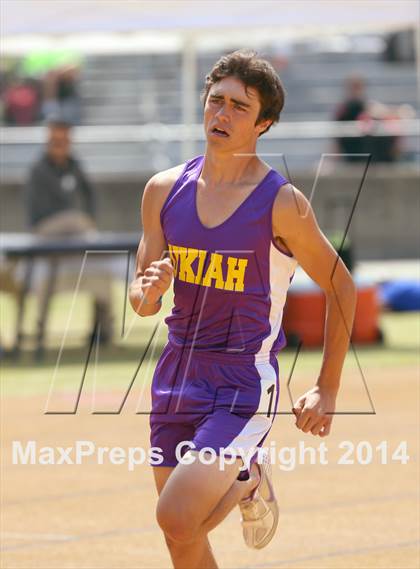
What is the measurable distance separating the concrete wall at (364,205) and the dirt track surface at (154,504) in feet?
37.0

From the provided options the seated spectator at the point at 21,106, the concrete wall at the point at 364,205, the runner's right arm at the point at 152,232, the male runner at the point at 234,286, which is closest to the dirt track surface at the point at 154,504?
the male runner at the point at 234,286

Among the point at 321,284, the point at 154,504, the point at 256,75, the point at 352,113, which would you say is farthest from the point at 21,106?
the point at 321,284

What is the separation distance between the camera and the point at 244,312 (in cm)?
493

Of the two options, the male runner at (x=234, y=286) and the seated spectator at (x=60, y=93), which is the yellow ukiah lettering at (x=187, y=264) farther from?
the seated spectator at (x=60, y=93)

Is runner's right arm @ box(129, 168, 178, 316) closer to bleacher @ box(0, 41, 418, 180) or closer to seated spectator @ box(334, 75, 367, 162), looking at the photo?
seated spectator @ box(334, 75, 367, 162)

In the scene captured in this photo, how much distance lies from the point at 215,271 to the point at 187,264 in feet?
0.41

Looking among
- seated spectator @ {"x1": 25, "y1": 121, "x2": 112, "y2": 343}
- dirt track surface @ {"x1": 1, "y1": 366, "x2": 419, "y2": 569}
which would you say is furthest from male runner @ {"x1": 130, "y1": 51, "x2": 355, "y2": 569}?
seated spectator @ {"x1": 25, "y1": 121, "x2": 112, "y2": 343}

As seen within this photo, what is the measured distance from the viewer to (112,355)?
45.6 feet

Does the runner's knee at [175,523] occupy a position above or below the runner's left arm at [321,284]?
below

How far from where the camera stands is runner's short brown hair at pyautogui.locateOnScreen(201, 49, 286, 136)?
495 cm

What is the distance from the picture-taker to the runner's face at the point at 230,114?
4922 mm

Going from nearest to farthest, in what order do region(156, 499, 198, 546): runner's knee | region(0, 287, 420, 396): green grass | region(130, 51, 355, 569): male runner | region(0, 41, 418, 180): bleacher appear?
region(156, 499, 198, 546): runner's knee → region(130, 51, 355, 569): male runner → region(0, 287, 420, 396): green grass → region(0, 41, 418, 180): bleacher

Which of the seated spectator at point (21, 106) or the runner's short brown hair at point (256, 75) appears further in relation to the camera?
the seated spectator at point (21, 106)

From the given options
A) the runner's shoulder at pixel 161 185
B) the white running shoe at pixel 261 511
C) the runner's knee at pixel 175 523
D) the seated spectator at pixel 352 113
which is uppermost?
the runner's shoulder at pixel 161 185
